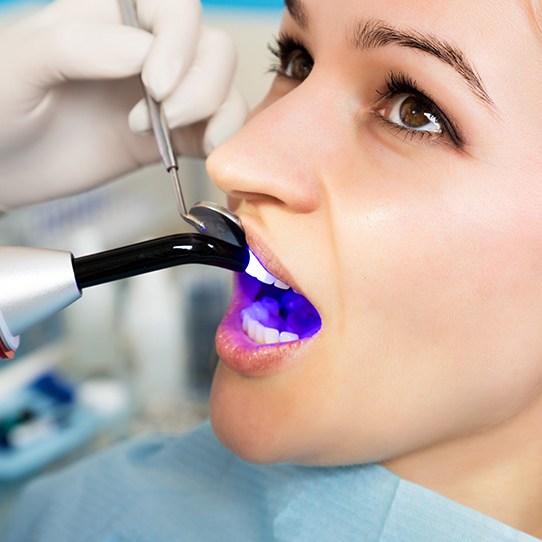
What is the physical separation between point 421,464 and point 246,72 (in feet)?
4.79

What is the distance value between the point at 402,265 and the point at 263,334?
0.21 meters

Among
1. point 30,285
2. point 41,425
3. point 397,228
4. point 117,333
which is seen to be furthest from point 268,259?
point 117,333

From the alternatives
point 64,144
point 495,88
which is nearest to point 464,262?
point 495,88

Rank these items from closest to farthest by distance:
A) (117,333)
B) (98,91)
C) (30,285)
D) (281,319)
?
(30,285), (281,319), (98,91), (117,333)

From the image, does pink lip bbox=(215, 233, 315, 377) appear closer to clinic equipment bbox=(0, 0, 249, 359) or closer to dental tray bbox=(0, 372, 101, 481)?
clinic equipment bbox=(0, 0, 249, 359)

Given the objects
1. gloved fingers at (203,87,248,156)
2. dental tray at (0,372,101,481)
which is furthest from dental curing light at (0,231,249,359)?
dental tray at (0,372,101,481)

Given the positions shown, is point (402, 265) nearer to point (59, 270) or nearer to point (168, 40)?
point (59, 270)

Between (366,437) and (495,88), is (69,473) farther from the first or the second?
(495,88)

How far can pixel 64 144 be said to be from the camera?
1.25m

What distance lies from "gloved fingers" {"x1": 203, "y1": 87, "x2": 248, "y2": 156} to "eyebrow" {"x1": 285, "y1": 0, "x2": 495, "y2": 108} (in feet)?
1.15

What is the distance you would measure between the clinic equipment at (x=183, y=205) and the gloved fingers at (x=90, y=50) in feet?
0.16

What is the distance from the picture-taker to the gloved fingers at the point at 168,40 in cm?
106

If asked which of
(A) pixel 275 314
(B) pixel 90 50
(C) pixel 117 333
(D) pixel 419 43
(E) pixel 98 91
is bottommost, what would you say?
(C) pixel 117 333

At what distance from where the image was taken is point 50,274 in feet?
2.59
